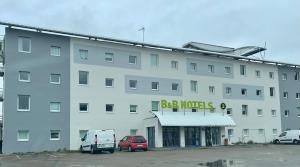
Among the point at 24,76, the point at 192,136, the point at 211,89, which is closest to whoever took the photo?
the point at 24,76

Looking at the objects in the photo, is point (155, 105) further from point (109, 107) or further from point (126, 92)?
point (109, 107)

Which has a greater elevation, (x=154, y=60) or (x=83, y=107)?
(x=154, y=60)

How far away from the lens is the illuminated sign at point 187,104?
44444 mm

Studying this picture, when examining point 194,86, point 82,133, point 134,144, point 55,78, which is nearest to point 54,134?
point 82,133

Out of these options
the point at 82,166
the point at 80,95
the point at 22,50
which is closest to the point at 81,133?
the point at 80,95

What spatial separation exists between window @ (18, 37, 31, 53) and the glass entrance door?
1760cm

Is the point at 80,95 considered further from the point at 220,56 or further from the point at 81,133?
the point at 220,56

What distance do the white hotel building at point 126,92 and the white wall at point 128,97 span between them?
0.31 feet

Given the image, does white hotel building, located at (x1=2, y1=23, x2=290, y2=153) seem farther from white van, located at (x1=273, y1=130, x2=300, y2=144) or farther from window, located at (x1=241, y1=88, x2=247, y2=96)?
white van, located at (x1=273, y1=130, x2=300, y2=144)

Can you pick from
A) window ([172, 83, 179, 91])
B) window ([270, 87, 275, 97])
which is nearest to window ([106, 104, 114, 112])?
window ([172, 83, 179, 91])

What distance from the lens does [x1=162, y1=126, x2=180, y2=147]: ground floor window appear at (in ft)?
142

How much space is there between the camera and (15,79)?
1436 inches

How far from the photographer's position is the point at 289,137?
49.0m

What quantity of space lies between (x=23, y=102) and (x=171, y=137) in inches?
598
